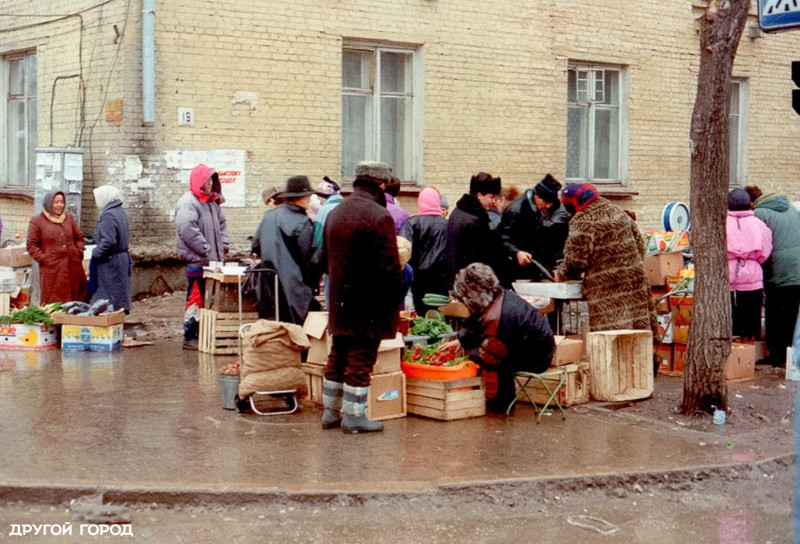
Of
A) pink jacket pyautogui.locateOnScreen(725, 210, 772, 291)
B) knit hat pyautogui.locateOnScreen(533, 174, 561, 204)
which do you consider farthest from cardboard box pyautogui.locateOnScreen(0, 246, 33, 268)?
pink jacket pyautogui.locateOnScreen(725, 210, 772, 291)

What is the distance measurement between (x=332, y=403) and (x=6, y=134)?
983 cm

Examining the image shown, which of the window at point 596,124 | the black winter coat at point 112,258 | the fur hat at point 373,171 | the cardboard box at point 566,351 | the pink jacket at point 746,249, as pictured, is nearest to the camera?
the fur hat at point 373,171

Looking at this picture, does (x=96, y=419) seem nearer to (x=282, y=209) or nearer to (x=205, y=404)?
(x=205, y=404)

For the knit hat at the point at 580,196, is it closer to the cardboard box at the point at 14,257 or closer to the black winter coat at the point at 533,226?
the black winter coat at the point at 533,226

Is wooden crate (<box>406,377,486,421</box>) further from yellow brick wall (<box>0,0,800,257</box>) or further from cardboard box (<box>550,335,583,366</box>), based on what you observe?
yellow brick wall (<box>0,0,800,257</box>)

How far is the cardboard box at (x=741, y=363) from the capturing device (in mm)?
10633

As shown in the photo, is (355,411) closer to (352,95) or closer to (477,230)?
(477,230)

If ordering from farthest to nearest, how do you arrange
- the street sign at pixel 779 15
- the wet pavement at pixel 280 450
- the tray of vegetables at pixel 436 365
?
the tray of vegetables at pixel 436 365 < the street sign at pixel 779 15 < the wet pavement at pixel 280 450

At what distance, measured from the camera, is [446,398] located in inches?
331

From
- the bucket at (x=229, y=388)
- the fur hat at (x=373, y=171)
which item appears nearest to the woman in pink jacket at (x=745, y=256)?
the fur hat at (x=373, y=171)

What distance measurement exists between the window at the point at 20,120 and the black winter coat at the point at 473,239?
7.85 metres

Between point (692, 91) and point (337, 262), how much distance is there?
39.6ft

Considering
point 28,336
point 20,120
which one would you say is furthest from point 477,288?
point 20,120

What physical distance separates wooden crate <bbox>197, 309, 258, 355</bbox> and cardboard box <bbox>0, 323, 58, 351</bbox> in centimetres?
159
